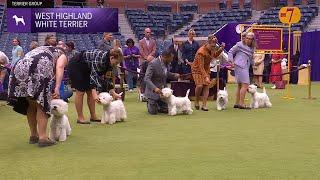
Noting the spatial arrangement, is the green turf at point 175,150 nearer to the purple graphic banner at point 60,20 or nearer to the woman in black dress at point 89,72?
the woman in black dress at point 89,72

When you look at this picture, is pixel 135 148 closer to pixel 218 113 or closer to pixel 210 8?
pixel 218 113

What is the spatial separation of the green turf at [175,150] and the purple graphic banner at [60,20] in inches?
317

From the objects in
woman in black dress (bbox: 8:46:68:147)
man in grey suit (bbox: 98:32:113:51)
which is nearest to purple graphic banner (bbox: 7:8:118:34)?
man in grey suit (bbox: 98:32:113:51)

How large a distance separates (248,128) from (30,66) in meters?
3.14

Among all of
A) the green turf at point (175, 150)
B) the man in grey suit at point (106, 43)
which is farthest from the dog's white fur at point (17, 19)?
the green turf at point (175, 150)

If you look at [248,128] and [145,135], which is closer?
[145,135]

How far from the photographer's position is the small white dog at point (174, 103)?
9448mm

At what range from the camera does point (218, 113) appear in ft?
32.3

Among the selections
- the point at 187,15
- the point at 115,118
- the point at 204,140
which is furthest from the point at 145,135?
the point at 187,15

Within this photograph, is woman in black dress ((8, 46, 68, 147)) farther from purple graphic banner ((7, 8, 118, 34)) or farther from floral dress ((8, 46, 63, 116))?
purple graphic banner ((7, 8, 118, 34))

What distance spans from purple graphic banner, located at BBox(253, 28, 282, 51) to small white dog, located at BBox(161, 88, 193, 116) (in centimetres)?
497

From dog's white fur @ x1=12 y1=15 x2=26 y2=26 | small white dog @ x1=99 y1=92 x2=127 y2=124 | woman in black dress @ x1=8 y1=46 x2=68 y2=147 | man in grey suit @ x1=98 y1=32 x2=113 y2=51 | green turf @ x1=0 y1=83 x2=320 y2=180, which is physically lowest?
green turf @ x1=0 y1=83 x2=320 y2=180

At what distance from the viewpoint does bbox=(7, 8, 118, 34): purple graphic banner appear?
16.8 metres

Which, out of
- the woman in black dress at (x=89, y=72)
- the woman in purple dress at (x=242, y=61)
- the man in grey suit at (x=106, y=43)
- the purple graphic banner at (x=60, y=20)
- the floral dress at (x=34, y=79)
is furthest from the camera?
the purple graphic banner at (x=60, y=20)
